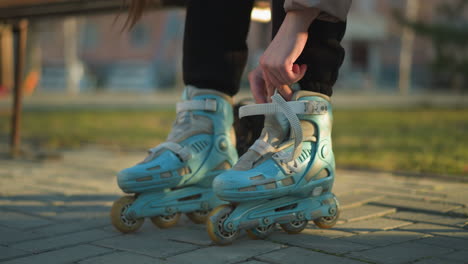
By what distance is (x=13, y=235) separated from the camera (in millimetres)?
2023

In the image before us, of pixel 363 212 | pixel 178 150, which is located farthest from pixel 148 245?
pixel 363 212

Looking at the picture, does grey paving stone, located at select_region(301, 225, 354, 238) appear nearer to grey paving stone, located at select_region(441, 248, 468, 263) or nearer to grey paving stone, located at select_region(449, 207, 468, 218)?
grey paving stone, located at select_region(441, 248, 468, 263)

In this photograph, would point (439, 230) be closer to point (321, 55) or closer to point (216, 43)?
Result: point (321, 55)

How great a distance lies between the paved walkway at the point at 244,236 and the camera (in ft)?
5.69

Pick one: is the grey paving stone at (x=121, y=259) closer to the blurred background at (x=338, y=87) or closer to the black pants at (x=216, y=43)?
the black pants at (x=216, y=43)

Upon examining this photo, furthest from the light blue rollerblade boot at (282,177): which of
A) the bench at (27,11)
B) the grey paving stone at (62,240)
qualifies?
the bench at (27,11)

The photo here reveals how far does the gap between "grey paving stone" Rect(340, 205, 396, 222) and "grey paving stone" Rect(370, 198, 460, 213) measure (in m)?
0.07

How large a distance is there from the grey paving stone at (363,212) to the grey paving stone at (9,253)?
108cm

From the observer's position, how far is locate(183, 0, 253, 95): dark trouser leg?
7.35 feet

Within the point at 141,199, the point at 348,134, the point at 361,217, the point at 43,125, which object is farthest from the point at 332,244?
the point at 43,125

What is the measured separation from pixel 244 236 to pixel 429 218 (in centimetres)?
72

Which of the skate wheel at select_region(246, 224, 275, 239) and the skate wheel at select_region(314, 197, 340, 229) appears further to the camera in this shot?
the skate wheel at select_region(314, 197, 340, 229)

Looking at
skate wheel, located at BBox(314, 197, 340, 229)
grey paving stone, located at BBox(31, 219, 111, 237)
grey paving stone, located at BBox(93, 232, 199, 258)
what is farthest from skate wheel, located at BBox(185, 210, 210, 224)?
skate wheel, located at BBox(314, 197, 340, 229)

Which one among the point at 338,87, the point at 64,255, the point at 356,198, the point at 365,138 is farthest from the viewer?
the point at 338,87
